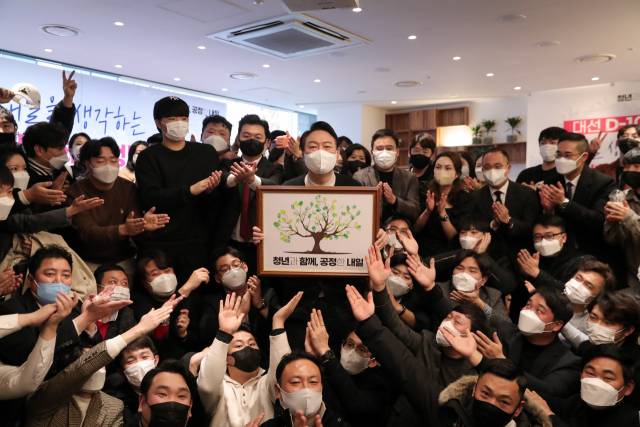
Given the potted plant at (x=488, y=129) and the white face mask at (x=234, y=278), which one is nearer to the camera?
the white face mask at (x=234, y=278)

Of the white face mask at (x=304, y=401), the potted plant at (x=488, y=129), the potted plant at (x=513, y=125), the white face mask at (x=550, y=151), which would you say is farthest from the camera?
the potted plant at (x=488, y=129)

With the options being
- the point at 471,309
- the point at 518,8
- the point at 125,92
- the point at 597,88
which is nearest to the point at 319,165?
the point at 471,309

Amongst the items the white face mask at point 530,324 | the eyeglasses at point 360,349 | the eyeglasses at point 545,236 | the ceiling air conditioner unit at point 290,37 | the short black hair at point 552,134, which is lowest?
the eyeglasses at point 360,349

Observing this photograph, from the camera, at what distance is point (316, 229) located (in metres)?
2.52

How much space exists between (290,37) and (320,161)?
4445mm

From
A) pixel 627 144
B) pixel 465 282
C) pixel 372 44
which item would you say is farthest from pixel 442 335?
pixel 372 44

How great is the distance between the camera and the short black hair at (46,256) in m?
2.65

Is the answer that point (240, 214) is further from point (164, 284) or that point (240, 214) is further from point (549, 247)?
point (549, 247)

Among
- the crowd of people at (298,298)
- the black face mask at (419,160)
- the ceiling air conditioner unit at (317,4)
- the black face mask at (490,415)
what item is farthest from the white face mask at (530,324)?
the ceiling air conditioner unit at (317,4)

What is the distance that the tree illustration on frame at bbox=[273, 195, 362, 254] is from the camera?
8.23 ft

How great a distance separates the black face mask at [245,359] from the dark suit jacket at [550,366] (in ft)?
4.45

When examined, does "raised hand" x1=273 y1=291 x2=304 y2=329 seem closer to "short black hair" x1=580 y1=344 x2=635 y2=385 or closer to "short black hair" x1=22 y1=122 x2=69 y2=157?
"short black hair" x1=580 y1=344 x2=635 y2=385

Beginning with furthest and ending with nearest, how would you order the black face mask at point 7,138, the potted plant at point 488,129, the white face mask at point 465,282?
1. the potted plant at point 488,129
2. the black face mask at point 7,138
3. the white face mask at point 465,282

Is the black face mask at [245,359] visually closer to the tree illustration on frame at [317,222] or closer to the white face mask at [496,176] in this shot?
the tree illustration on frame at [317,222]
